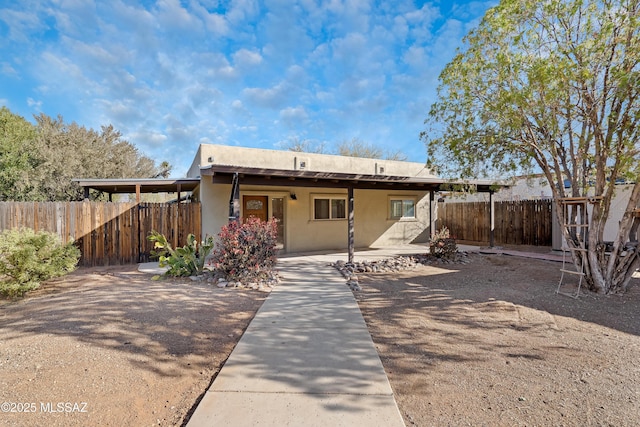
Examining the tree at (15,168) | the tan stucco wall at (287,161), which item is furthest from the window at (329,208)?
the tree at (15,168)

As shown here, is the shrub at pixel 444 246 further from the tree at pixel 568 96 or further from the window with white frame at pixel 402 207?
the window with white frame at pixel 402 207

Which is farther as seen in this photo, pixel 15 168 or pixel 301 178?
pixel 15 168

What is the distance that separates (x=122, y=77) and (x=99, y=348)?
15592 mm

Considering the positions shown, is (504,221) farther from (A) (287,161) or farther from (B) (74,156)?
(B) (74,156)

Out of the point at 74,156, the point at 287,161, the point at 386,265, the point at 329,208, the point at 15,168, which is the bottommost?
the point at 386,265

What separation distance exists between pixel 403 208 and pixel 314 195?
4.43 metres

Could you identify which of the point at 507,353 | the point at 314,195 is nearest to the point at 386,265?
the point at 314,195

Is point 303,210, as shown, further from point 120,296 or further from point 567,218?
point 567,218

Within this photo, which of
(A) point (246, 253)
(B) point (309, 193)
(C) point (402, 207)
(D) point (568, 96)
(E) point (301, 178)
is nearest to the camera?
(D) point (568, 96)

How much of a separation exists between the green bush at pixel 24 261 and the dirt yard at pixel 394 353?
1.03 ft

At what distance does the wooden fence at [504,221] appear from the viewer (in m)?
12.1

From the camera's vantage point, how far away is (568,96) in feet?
17.6

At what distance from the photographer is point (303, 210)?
1095 cm

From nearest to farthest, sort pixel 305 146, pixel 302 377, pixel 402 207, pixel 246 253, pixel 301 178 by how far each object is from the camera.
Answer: pixel 302 377 < pixel 246 253 < pixel 301 178 < pixel 402 207 < pixel 305 146
